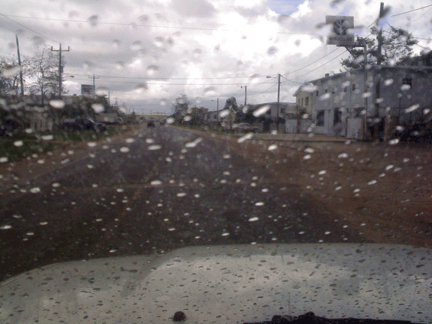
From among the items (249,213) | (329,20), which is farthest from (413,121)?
(249,213)

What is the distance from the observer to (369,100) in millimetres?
18688

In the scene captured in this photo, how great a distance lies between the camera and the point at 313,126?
70.7 ft

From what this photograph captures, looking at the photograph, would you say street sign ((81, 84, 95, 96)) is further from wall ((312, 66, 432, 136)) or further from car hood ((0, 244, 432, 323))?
car hood ((0, 244, 432, 323))

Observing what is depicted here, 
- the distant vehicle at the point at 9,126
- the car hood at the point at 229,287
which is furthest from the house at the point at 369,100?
the car hood at the point at 229,287

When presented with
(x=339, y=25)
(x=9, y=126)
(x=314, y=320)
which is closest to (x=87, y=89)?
(x=9, y=126)

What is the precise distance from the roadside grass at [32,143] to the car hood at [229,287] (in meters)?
11.7

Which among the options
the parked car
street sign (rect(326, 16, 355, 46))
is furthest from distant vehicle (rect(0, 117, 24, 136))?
street sign (rect(326, 16, 355, 46))

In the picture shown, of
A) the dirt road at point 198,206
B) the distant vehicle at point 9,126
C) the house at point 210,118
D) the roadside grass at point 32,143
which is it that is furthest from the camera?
the distant vehicle at point 9,126

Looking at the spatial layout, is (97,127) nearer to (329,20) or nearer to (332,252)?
(329,20)

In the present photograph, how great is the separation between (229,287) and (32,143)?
57.4ft

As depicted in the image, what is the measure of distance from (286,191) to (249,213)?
2.10m

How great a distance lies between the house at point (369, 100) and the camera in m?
14.8

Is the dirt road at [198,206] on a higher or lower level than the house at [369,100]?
lower

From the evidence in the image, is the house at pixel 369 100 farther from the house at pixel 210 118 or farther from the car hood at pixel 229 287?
the car hood at pixel 229 287
